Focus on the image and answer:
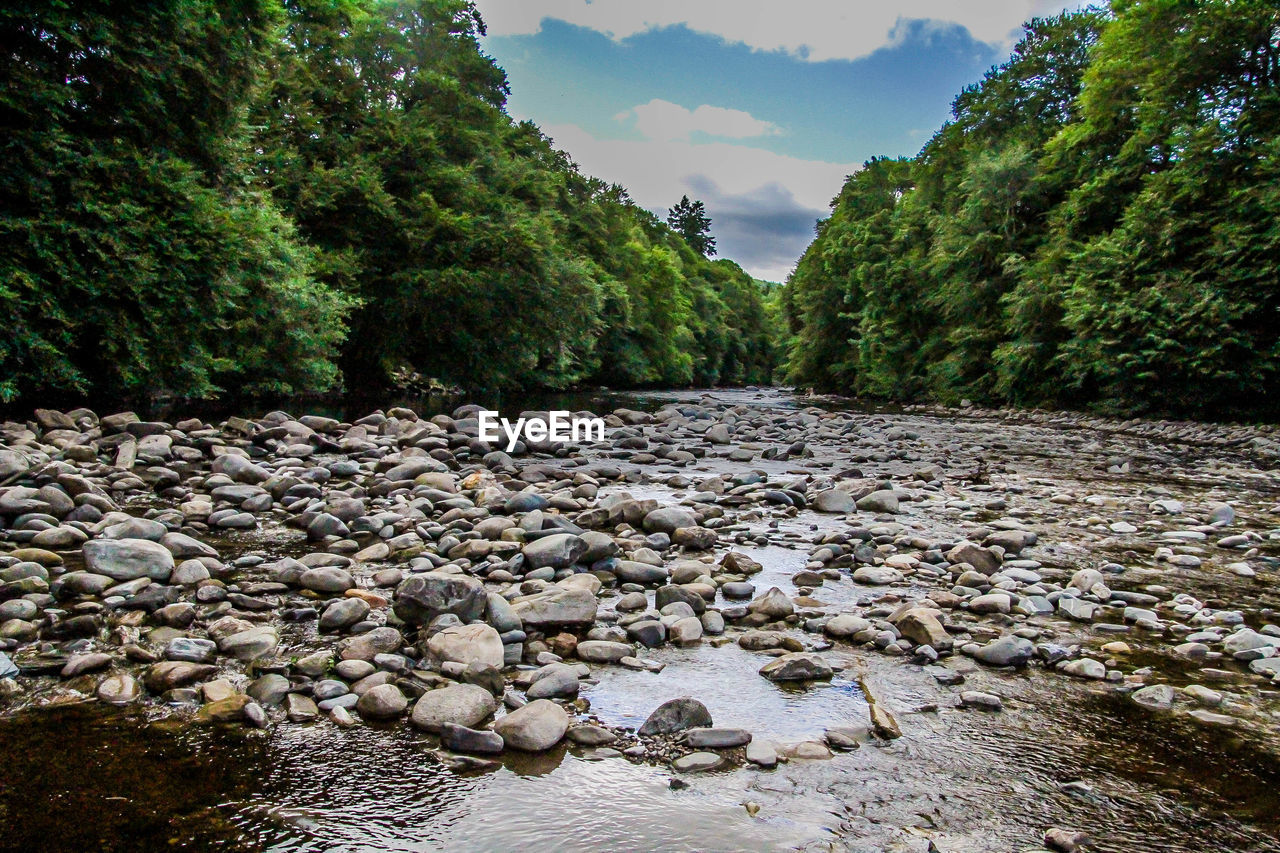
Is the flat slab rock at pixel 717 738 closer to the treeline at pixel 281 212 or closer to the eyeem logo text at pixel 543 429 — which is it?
the eyeem logo text at pixel 543 429

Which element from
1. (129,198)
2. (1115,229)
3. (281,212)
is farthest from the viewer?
(1115,229)

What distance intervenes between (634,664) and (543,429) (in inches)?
369

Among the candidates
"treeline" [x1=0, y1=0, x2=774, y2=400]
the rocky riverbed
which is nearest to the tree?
"treeline" [x1=0, y1=0, x2=774, y2=400]

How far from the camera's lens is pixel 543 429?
12203 millimetres

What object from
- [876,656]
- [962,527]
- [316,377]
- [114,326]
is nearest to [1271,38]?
[962,527]

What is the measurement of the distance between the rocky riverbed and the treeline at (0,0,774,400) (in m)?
3.26

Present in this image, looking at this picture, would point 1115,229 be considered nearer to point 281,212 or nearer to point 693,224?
point 281,212

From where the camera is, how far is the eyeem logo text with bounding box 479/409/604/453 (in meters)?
10.6

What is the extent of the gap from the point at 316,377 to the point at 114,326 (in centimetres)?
532

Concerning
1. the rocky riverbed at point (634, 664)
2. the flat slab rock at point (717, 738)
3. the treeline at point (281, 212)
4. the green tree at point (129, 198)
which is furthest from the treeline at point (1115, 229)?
the green tree at point (129, 198)

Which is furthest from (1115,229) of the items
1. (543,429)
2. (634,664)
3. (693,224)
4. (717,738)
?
(693,224)

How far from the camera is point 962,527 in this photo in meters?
5.89

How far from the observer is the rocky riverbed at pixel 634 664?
6.57 feet

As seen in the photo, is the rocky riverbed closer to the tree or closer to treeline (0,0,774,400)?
treeline (0,0,774,400)
